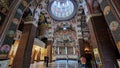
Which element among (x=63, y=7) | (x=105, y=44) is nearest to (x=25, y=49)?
(x=105, y=44)

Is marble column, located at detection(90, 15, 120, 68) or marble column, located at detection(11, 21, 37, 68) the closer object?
marble column, located at detection(90, 15, 120, 68)

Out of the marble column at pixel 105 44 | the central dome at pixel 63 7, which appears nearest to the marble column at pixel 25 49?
the marble column at pixel 105 44

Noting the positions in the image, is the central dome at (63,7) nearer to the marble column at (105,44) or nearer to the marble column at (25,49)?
the marble column at (25,49)

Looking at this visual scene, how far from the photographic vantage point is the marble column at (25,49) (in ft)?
16.6

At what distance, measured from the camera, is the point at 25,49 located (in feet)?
17.6

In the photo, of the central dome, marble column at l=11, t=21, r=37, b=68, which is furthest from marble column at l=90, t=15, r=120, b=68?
the central dome

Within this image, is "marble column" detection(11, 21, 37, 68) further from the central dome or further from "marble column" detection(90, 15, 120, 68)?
the central dome

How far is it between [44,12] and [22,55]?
864cm

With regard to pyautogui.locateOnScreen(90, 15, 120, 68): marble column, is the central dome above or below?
above

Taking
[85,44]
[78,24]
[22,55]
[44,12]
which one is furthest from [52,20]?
[22,55]

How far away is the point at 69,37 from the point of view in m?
19.2

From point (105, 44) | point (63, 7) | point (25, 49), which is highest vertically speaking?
point (63, 7)

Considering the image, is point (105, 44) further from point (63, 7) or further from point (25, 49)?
point (63, 7)

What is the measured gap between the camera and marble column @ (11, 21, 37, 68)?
505 cm
